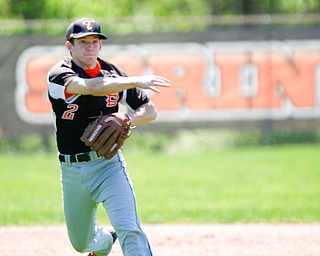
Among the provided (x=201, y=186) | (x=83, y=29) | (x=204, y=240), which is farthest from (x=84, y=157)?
(x=201, y=186)

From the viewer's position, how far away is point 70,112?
5402 mm

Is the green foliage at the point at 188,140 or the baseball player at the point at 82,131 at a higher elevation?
the baseball player at the point at 82,131

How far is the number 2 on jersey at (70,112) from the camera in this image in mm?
5375

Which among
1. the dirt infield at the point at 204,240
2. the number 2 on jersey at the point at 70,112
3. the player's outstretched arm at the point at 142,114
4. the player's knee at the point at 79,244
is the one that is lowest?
the dirt infield at the point at 204,240

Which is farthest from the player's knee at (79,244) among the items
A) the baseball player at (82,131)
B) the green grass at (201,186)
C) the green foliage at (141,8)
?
the green foliage at (141,8)

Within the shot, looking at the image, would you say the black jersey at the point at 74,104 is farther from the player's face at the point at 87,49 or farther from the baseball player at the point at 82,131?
the player's face at the point at 87,49

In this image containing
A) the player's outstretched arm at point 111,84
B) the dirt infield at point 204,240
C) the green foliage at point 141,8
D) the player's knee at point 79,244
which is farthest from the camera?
the green foliage at point 141,8

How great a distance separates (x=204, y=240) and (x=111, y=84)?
10.0 feet

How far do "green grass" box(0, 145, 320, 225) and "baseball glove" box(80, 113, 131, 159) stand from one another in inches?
145

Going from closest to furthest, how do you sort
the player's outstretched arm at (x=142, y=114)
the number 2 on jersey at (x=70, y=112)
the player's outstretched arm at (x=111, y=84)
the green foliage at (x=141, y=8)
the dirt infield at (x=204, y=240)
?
the player's outstretched arm at (x=111, y=84) < the number 2 on jersey at (x=70, y=112) < the player's outstretched arm at (x=142, y=114) < the dirt infield at (x=204, y=240) < the green foliage at (x=141, y=8)

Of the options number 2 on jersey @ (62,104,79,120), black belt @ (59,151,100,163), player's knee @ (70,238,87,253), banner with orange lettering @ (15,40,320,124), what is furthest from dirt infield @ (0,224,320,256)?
banner with orange lettering @ (15,40,320,124)

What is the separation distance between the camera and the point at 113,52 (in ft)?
49.9

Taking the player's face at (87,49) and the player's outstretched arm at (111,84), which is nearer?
the player's outstretched arm at (111,84)

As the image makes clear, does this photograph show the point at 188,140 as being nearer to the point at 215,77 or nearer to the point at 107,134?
the point at 215,77
